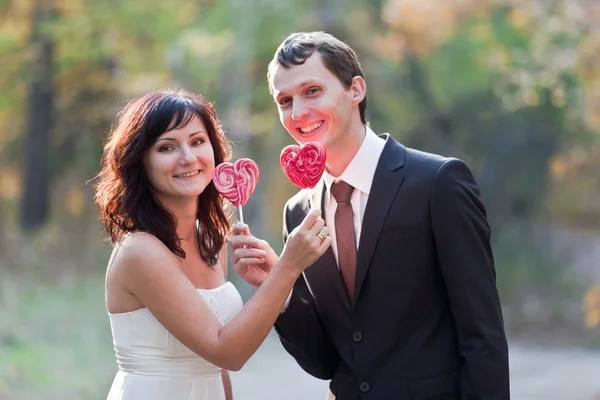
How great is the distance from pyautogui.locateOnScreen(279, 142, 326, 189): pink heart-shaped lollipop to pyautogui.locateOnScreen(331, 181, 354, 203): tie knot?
0.10 m

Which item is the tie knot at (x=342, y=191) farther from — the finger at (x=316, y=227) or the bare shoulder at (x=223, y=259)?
the bare shoulder at (x=223, y=259)

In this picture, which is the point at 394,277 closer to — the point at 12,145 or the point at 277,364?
the point at 277,364

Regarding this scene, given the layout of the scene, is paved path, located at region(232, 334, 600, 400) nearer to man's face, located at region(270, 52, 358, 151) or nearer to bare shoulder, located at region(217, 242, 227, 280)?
bare shoulder, located at region(217, 242, 227, 280)

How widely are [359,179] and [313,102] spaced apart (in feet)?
1.13

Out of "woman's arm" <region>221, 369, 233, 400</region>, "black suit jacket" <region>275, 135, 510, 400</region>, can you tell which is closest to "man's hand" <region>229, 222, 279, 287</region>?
"black suit jacket" <region>275, 135, 510, 400</region>

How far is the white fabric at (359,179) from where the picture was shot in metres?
3.43

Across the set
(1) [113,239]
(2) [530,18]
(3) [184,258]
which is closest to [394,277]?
(3) [184,258]

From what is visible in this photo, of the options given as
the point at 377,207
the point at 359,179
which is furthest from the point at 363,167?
the point at 377,207

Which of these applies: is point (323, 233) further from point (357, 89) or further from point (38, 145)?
point (38, 145)

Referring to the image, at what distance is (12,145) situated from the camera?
21391mm

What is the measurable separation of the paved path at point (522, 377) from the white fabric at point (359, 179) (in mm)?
6507

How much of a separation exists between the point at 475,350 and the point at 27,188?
18.2 m

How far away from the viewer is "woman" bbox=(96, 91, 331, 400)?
10.9 ft

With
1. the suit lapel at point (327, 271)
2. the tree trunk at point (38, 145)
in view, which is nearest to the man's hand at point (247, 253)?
the suit lapel at point (327, 271)
